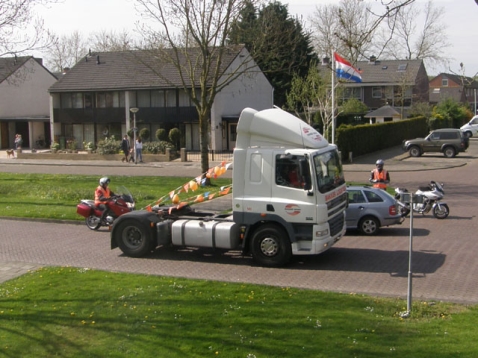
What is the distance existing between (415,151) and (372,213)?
1063 inches

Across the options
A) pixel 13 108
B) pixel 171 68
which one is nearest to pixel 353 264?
pixel 171 68

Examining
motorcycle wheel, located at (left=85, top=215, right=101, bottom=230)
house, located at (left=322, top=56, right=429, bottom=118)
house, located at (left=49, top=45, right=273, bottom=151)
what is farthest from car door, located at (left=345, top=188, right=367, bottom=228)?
house, located at (left=322, top=56, right=429, bottom=118)

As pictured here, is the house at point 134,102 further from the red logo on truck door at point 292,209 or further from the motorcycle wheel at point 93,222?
the red logo on truck door at point 292,209

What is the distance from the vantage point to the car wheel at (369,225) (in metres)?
17.4

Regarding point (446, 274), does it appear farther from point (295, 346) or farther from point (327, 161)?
point (295, 346)

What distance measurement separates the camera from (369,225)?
17422mm

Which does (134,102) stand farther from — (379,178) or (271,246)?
(271,246)

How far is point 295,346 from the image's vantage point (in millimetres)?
8266

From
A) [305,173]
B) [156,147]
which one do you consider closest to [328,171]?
[305,173]

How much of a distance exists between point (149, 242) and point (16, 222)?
7594 mm

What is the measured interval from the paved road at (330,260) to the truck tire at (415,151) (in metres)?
22.8

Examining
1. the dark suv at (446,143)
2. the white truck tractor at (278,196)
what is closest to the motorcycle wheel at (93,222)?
the white truck tractor at (278,196)

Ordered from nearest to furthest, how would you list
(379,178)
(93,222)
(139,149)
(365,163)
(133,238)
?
(133,238) < (93,222) < (379,178) < (365,163) < (139,149)

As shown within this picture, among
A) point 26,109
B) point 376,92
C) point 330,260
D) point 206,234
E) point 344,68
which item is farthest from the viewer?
point 376,92
